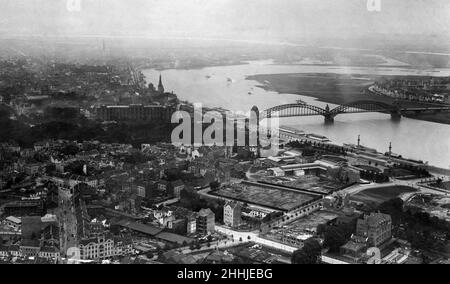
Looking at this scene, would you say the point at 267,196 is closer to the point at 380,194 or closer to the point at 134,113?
the point at 380,194

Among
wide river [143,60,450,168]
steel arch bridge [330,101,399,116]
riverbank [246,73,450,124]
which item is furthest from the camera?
riverbank [246,73,450,124]

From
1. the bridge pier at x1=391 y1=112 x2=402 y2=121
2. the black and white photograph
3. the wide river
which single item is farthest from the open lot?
the bridge pier at x1=391 y1=112 x2=402 y2=121

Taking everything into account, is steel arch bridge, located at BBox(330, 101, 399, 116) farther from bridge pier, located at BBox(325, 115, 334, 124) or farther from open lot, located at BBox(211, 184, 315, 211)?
open lot, located at BBox(211, 184, 315, 211)

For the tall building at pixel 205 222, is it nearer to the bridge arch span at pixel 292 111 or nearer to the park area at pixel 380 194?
the park area at pixel 380 194

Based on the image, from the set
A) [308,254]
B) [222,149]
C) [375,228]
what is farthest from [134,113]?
[308,254]

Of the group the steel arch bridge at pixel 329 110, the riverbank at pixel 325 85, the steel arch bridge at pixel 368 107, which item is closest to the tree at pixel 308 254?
the steel arch bridge at pixel 329 110

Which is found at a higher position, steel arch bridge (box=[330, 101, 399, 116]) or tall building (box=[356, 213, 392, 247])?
steel arch bridge (box=[330, 101, 399, 116])
